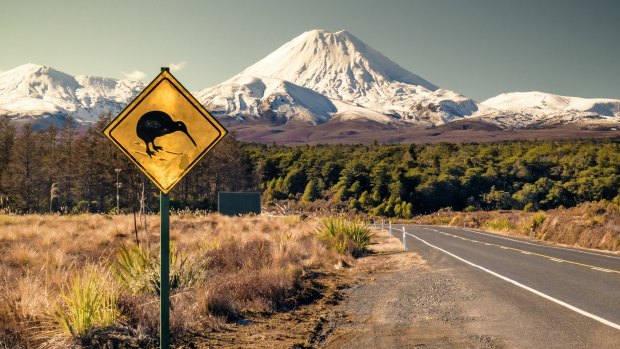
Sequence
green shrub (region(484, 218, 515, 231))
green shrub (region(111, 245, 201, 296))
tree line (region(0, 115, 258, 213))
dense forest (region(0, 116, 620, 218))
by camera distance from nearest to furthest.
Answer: green shrub (region(111, 245, 201, 296)), green shrub (region(484, 218, 515, 231)), tree line (region(0, 115, 258, 213)), dense forest (region(0, 116, 620, 218))

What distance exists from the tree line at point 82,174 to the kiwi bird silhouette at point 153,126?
143 ft

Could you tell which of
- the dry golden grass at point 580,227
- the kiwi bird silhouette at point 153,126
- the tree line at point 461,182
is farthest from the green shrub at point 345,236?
the tree line at point 461,182

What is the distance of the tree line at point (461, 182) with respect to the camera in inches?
2104

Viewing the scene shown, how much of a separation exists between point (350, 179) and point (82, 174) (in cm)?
3105

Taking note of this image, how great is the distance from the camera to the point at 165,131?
160 inches

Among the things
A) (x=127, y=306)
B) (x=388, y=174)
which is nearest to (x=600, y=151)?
(x=388, y=174)

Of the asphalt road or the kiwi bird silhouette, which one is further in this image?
the asphalt road

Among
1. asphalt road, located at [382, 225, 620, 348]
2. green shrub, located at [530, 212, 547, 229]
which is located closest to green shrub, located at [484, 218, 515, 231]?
green shrub, located at [530, 212, 547, 229]

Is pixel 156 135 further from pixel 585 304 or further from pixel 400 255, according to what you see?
pixel 400 255

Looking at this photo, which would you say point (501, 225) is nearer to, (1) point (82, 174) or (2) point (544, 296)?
(2) point (544, 296)

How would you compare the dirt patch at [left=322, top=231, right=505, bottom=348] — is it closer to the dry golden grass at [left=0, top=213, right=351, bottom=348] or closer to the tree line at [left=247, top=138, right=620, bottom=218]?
the dry golden grass at [left=0, top=213, right=351, bottom=348]

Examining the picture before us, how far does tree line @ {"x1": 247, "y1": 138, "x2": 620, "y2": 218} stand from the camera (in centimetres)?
5344

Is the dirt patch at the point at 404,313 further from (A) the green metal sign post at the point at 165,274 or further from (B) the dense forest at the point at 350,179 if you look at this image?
(B) the dense forest at the point at 350,179

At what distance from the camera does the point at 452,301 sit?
29.6 ft
